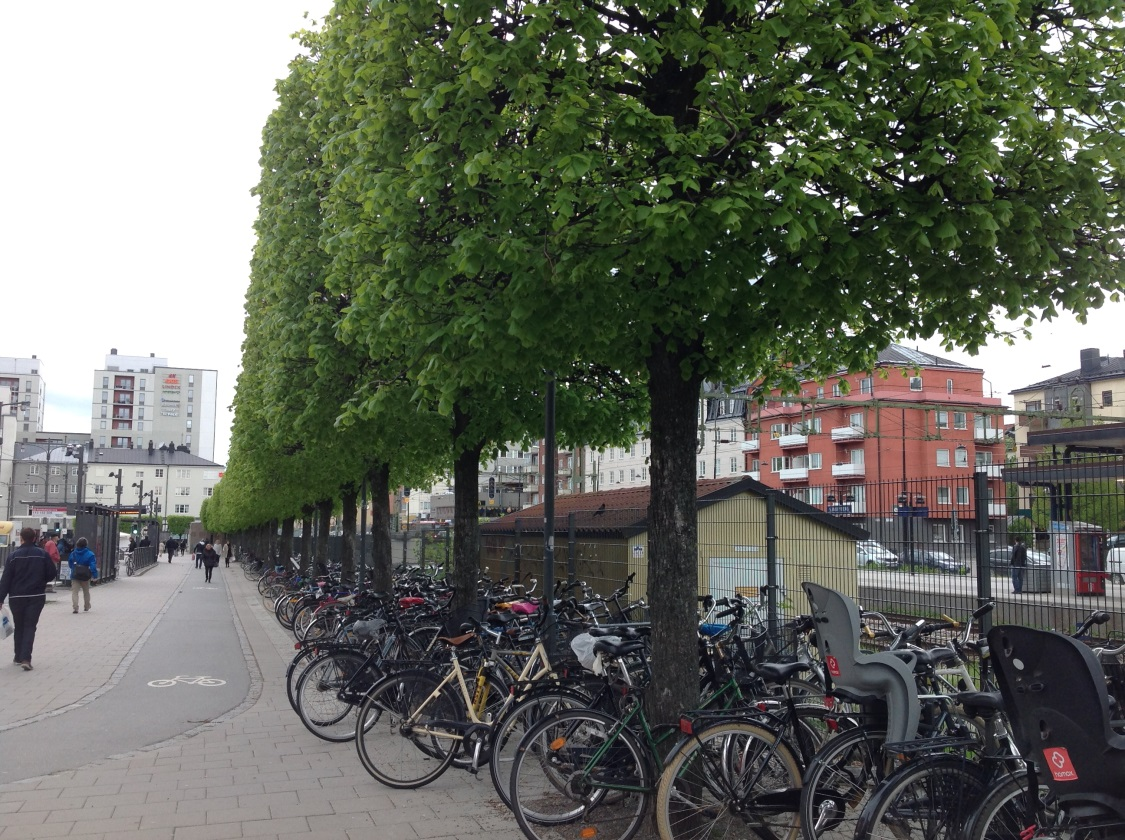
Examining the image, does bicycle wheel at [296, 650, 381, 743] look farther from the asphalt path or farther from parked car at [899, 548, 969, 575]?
parked car at [899, 548, 969, 575]

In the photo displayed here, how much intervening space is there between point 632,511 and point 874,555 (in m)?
6.05

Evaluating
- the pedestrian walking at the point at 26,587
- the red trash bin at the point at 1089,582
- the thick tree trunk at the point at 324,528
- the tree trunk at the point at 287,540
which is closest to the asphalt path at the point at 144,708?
the pedestrian walking at the point at 26,587

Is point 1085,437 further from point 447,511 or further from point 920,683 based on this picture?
point 447,511

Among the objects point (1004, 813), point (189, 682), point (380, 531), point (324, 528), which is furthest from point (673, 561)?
point (324, 528)

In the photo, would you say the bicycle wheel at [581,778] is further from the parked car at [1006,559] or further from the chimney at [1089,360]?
the chimney at [1089,360]

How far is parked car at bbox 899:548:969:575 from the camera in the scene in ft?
25.1

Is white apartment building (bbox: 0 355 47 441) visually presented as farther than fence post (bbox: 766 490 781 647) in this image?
Yes

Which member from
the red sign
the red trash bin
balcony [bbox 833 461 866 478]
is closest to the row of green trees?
the red trash bin

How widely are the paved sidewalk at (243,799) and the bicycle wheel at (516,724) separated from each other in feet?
1.13

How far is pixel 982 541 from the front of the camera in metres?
7.29

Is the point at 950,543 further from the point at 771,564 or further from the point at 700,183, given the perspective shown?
the point at 700,183

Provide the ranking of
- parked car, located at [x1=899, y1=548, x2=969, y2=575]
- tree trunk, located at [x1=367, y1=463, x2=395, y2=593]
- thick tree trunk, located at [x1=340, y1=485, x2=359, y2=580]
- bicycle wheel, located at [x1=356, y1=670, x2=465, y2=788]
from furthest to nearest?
thick tree trunk, located at [x1=340, y1=485, x2=359, y2=580] < tree trunk, located at [x1=367, y1=463, x2=395, y2=593] < parked car, located at [x1=899, y1=548, x2=969, y2=575] < bicycle wheel, located at [x1=356, y1=670, x2=465, y2=788]

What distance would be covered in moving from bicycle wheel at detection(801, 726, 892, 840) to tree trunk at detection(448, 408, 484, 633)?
6.99 m

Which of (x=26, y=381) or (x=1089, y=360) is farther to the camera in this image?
(x=26, y=381)
